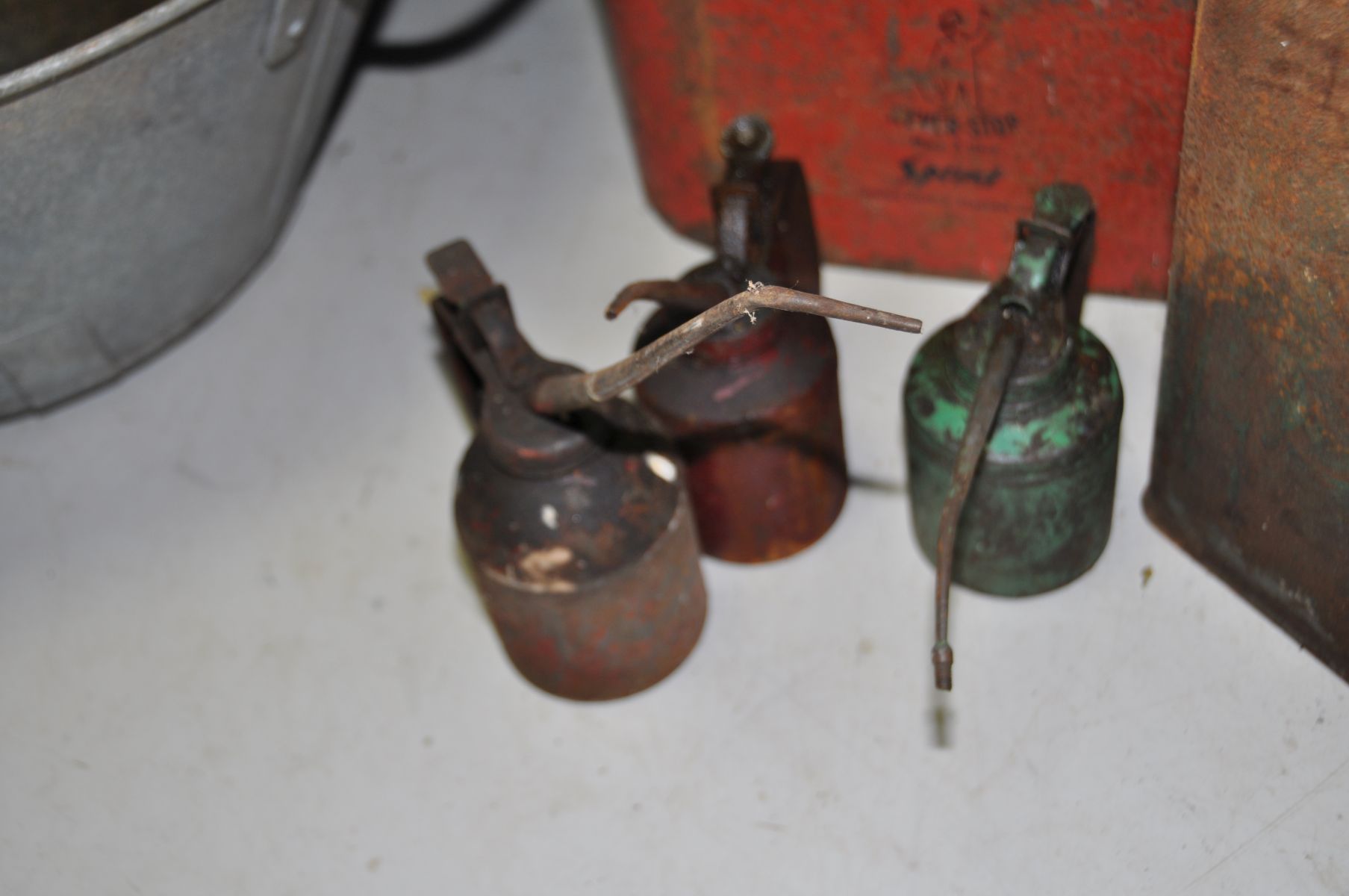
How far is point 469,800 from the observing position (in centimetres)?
121

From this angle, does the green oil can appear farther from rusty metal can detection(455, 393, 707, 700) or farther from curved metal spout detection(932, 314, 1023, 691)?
rusty metal can detection(455, 393, 707, 700)

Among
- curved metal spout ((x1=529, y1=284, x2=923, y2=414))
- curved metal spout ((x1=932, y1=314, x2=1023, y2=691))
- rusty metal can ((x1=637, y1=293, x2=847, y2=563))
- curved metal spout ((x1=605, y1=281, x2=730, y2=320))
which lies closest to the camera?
curved metal spout ((x1=529, y1=284, x2=923, y2=414))

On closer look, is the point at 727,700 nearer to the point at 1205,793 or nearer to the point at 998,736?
the point at 998,736

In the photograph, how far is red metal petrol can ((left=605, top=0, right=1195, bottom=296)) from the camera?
1249 millimetres

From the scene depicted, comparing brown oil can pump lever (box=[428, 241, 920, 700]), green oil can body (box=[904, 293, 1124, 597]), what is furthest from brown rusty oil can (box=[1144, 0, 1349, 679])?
brown oil can pump lever (box=[428, 241, 920, 700])

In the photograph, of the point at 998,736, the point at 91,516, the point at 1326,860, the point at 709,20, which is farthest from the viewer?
the point at 91,516

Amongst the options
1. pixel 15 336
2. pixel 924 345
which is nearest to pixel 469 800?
pixel 924 345

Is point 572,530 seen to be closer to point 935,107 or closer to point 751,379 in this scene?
point 751,379

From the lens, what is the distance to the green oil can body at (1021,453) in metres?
1.11

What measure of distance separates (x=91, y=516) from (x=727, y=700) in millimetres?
715

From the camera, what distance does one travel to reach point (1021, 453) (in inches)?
43.9

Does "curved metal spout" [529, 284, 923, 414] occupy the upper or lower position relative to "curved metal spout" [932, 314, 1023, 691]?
upper

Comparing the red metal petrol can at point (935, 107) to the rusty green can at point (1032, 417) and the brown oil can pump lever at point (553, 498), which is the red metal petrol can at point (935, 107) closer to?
the rusty green can at point (1032, 417)

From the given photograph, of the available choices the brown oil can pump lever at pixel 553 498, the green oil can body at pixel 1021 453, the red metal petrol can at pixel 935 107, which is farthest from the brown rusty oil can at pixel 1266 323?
the brown oil can pump lever at pixel 553 498
